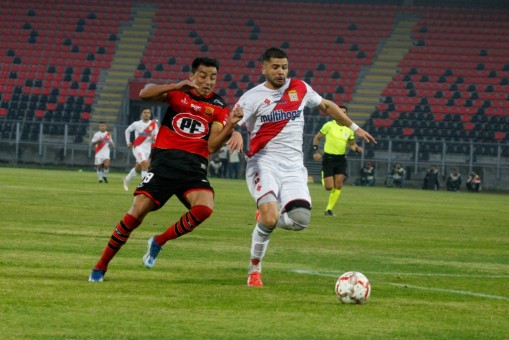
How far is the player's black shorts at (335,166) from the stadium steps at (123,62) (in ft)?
90.9

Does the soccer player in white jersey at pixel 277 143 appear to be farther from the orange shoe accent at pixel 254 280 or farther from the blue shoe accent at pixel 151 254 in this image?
the blue shoe accent at pixel 151 254

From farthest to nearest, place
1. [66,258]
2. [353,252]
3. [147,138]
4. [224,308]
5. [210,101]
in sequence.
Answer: [147,138] → [353,252] → [66,258] → [210,101] → [224,308]

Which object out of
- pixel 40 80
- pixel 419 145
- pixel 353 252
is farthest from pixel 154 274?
pixel 40 80

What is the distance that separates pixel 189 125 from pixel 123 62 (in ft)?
151

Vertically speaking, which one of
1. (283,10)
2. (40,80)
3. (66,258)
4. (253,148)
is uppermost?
(283,10)

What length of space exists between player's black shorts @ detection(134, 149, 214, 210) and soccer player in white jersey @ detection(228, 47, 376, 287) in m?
0.53

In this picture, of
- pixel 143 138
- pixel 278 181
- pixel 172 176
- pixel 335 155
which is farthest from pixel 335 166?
pixel 172 176

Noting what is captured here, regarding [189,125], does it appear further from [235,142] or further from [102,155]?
[102,155]

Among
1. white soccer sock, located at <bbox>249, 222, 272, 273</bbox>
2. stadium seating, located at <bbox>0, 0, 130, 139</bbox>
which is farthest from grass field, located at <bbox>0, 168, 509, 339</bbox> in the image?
stadium seating, located at <bbox>0, 0, 130, 139</bbox>

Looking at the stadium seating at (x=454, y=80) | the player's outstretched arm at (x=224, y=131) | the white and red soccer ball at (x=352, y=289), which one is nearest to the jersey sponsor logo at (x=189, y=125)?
the player's outstretched arm at (x=224, y=131)

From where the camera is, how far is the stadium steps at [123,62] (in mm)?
53438

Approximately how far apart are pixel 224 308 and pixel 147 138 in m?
26.0

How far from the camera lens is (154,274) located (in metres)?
11.1

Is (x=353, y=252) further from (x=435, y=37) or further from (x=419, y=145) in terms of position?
(x=435, y=37)
